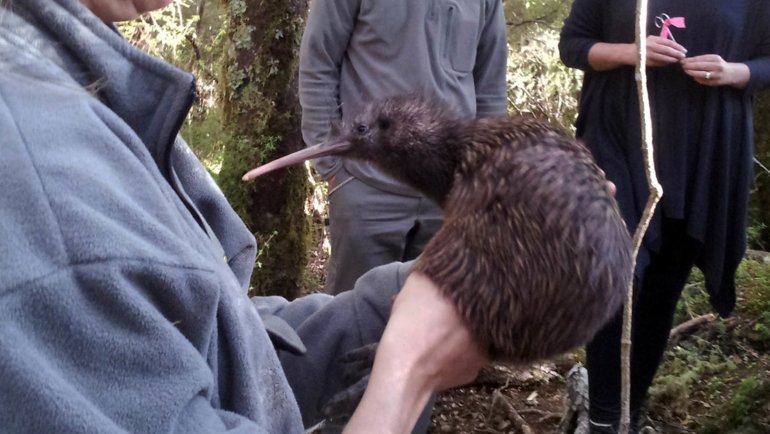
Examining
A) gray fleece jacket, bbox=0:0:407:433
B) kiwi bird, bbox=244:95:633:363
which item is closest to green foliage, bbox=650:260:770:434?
kiwi bird, bbox=244:95:633:363

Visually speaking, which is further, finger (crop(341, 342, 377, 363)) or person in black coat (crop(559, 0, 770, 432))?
person in black coat (crop(559, 0, 770, 432))

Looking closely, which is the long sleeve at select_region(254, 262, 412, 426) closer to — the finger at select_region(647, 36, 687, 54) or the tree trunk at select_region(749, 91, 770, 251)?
the finger at select_region(647, 36, 687, 54)

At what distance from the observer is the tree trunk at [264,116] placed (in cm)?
375

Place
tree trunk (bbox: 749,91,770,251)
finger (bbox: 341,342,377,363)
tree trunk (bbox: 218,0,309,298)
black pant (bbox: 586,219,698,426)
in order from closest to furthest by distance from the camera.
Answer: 1. finger (bbox: 341,342,377,363)
2. black pant (bbox: 586,219,698,426)
3. tree trunk (bbox: 218,0,309,298)
4. tree trunk (bbox: 749,91,770,251)

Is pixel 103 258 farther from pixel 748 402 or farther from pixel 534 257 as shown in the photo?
pixel 748 402

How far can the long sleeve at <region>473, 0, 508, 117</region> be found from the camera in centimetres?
300

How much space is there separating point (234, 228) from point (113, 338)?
17.4 inches

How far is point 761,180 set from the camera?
5.08 metres

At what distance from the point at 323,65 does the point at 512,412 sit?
1757 millimetres

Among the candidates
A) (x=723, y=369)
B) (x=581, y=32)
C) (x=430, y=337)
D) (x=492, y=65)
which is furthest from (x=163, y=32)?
(x=430, y=337)

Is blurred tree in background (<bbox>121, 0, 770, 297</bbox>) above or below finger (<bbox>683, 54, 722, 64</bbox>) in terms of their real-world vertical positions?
below

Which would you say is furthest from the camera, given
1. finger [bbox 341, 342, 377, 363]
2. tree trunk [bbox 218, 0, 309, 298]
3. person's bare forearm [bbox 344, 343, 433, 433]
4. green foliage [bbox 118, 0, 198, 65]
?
green foliage [bbox 118, 0, 198, 65]

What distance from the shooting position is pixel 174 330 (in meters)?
0.83

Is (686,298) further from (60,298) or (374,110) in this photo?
(60,298)
